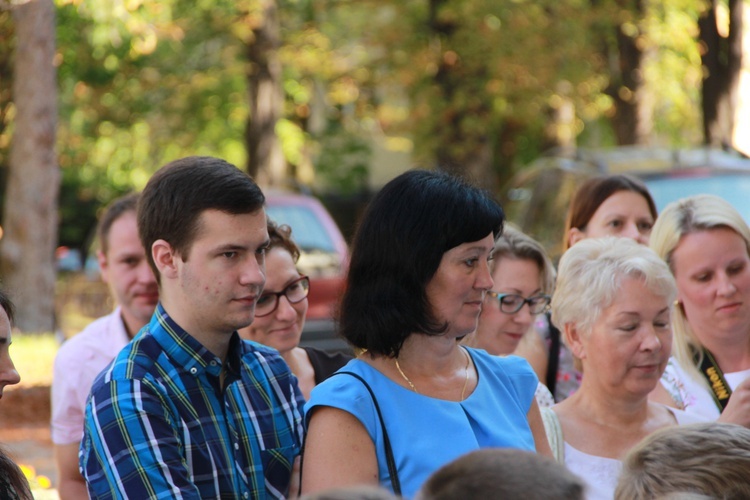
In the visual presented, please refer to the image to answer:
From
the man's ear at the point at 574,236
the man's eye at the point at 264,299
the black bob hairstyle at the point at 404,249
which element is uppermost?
the black bob hairstyle at the point at 404,249

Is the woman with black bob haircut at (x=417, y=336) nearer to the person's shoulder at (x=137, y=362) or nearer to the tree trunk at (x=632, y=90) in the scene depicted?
the person's shoulder at (x=137, y=362)

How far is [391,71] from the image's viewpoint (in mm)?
20172

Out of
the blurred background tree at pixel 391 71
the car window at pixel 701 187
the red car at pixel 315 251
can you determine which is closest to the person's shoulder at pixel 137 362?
the car window at pixel 701 187

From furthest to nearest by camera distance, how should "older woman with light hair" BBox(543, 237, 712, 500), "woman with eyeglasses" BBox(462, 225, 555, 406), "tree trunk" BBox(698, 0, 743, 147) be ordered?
"tree trunk" BBox(698, 0, 743, 147)
"woman with eyeglasses" BBox(462, 225, 555, 406)
"older woman with light hair" BBox(543, 237, 712, 500)

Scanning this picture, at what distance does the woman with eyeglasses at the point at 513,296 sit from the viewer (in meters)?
5.02

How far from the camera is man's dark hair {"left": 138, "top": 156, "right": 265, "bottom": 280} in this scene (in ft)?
10.6

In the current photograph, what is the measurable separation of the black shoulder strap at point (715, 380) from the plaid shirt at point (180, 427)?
1975 millimetres

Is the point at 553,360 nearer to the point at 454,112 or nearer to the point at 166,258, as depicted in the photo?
the point at 166,258

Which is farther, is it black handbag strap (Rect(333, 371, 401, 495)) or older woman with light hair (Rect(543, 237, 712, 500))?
older woman with light hair (Rect(543, 237, 712, 500))

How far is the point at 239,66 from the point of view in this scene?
838 inches

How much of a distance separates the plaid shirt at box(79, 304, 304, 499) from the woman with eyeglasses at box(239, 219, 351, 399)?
3.32ft

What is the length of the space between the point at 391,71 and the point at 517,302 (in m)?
15.5

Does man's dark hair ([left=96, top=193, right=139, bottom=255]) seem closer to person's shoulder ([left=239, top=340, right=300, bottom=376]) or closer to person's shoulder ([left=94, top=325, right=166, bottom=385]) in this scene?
person's shoulder ([left=239, top=340, right=300, bottom=376])

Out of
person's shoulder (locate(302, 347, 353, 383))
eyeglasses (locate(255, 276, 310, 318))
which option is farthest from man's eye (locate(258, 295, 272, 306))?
person's shoulder (locate(302, 347, 353, 383))
